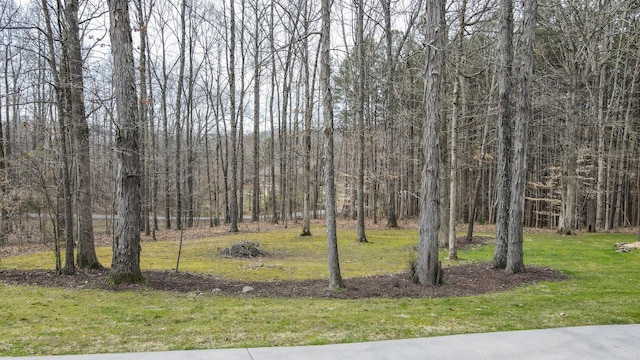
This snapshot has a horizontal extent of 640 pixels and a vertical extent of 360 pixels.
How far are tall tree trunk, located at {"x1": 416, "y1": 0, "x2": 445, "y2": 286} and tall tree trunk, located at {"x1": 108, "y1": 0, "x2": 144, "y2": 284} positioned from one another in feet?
17.7

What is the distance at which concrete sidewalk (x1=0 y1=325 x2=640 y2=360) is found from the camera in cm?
362

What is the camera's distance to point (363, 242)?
53.1 ft

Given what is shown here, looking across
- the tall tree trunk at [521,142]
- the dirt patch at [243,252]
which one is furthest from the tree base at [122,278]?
the tall tree trunk at [521,142]

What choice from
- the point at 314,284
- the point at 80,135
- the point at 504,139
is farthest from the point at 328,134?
the point at 80,135

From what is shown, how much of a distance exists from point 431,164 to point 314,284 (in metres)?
3.32

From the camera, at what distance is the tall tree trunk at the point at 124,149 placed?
7.64 m

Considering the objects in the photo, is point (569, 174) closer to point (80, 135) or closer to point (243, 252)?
point (243, 252)

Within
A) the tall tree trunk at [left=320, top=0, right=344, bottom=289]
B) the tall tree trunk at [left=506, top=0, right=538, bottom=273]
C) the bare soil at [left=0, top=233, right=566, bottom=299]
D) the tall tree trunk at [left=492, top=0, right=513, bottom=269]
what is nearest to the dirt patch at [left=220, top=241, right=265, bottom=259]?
the bare soil at [left=0, top=233, right=566, bottom=299]

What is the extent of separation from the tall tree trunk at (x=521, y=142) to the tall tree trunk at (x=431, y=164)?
219 cm

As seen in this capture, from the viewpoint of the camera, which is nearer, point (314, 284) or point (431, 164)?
point (431, 164)

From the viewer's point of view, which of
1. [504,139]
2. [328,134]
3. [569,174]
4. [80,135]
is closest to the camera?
[328,134]

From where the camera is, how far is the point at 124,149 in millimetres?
7625

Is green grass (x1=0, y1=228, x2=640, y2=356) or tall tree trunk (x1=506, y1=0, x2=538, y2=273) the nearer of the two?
green grass (x1=0, y1=228, x2=640, y2=356)

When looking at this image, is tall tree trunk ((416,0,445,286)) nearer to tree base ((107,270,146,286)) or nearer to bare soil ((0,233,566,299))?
bare soil ((0,233,566,299))
